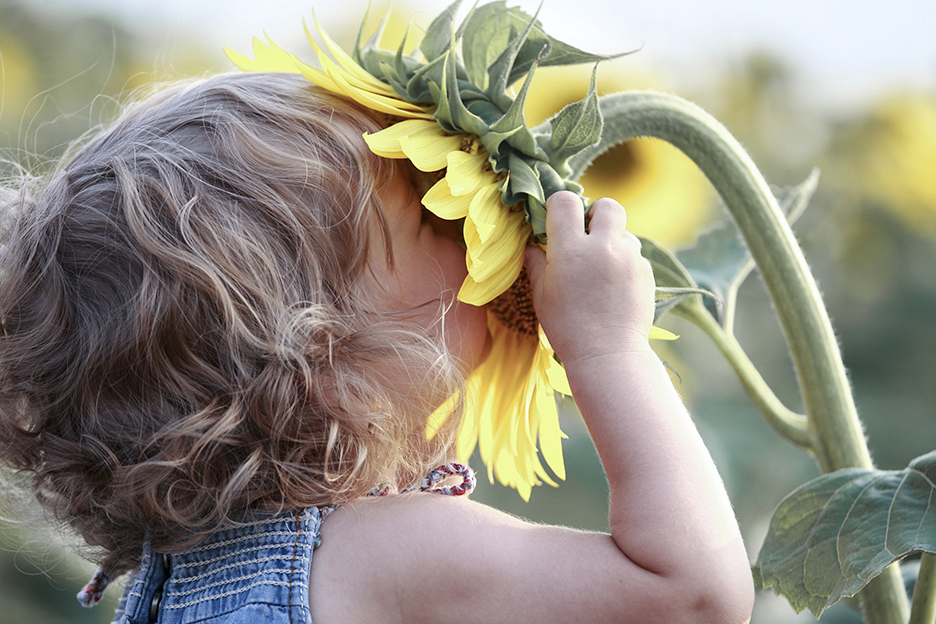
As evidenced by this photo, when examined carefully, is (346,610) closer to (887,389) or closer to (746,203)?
(746,203)

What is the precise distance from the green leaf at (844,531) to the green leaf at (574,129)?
0.30 m

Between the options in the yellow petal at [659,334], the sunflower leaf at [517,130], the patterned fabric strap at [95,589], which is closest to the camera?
the sunflower leaf at [517,130]

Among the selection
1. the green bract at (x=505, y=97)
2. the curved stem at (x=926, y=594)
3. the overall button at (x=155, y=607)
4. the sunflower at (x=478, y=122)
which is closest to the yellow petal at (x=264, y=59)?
the sunflower at (x=478, y=122)

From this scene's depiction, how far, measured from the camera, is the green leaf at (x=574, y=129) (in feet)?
1.77

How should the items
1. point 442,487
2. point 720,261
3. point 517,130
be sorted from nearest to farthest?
point 517,130
point 442,487
point 720,261

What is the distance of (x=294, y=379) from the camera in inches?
25.0

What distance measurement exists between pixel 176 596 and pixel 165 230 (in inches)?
11.2

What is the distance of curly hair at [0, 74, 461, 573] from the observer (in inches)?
24.5

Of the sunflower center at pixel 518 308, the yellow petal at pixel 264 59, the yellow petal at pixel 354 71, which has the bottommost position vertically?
the sunflower center at pixel 518 308

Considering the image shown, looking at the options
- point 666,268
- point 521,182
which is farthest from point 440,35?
point 666,268

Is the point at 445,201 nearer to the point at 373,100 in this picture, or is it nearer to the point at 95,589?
the point at 373,100

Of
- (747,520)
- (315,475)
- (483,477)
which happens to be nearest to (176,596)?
(315,475)

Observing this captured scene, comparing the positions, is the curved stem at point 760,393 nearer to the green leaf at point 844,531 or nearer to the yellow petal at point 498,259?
the green leaf at point 844,531

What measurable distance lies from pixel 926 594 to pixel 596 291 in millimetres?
335
